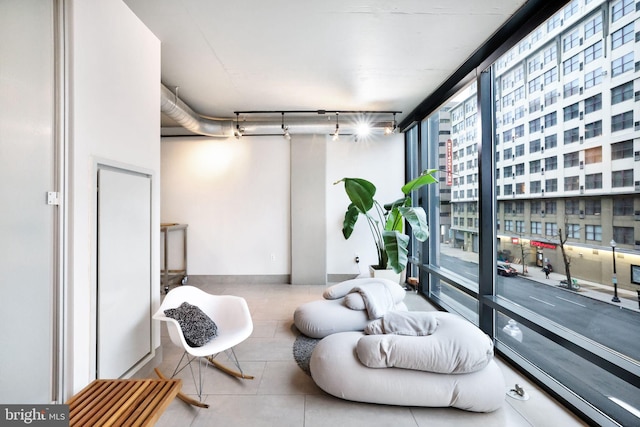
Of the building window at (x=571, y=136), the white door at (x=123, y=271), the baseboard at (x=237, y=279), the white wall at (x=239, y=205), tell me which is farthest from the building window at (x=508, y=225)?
the baseboard at (x=237, y=279)

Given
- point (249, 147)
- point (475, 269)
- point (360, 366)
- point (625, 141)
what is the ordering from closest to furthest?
point (625, 141), point (360, 366), point (475, 269), point (249, 147)

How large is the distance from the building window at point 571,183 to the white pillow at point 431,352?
3.95ft

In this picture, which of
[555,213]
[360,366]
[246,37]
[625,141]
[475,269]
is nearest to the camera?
[625,141]

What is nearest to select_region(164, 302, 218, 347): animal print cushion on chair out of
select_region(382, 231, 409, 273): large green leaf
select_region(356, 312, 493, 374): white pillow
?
select_region(356, 312, 493, 374): white pillow

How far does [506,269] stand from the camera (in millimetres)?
2488

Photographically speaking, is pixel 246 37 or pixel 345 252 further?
pixel 345 252

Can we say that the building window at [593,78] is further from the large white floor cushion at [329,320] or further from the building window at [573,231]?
the large white floor cushion at [329,320]

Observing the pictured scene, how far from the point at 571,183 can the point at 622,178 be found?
30cm

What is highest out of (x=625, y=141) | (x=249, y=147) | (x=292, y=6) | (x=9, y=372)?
(x=292, y=6)

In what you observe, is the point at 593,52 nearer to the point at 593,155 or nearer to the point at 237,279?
the point at 593,155

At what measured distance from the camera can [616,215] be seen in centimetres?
154

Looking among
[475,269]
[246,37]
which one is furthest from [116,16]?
[475,269]

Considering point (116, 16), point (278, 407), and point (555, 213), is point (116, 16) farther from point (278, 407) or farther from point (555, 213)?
point (555, 213)

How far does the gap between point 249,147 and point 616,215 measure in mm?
4649
